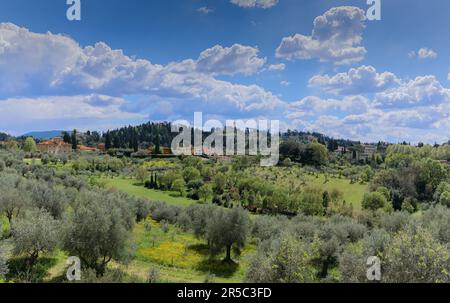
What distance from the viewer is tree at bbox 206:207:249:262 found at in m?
40.2

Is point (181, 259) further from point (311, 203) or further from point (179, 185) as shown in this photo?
point (179, 185)

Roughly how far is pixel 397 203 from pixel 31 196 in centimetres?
8280

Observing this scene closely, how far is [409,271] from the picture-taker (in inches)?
692

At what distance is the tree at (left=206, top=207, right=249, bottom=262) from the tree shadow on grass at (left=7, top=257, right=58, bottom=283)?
1786cm

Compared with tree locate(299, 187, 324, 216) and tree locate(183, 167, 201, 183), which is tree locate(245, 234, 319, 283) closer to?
tree locate(299, 187, 324, 216)

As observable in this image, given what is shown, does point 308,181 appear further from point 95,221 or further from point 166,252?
point 95,221

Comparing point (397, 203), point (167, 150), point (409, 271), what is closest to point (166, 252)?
point (409, 271)

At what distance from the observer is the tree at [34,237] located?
24.6m

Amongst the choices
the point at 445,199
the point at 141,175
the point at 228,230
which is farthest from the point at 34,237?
the point at 445,199

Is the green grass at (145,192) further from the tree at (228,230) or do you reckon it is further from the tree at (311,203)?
the tree at (228,230)

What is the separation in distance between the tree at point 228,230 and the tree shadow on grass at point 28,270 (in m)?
17.9

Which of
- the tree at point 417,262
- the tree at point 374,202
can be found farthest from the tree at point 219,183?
the tree at point 417,262

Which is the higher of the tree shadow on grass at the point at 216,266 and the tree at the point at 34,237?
the tree at the point at 34,237
